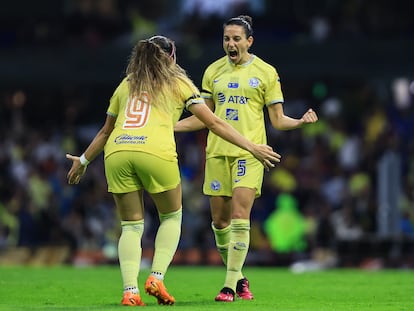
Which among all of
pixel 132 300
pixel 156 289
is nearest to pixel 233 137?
pixel 156 289

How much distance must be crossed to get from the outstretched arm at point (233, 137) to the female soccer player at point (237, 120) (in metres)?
1.23

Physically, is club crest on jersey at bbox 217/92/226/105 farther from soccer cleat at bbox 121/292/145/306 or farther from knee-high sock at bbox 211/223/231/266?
soccer cleat at bbox 121/292/145/306

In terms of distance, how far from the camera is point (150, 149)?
10.2m

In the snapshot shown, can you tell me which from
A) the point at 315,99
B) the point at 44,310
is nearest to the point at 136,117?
the point at 44,310

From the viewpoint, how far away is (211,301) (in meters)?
11.5

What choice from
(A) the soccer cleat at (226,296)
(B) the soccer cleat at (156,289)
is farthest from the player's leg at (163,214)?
(A) the soccer cleat at (226,296)

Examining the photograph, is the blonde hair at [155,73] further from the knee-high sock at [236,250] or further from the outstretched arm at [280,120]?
the knee-high sock at [236,250]

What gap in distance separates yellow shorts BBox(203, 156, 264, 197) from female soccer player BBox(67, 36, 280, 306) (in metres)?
1.25

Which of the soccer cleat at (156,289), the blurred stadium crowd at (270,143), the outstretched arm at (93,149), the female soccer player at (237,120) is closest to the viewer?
the soccer cleat at (156,289)

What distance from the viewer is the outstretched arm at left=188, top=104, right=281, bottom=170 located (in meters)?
10.4

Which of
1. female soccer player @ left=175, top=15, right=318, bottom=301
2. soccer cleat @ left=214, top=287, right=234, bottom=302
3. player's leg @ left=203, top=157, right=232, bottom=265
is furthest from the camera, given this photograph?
player's leg @ left=203, top=157, right=232, bottom=265

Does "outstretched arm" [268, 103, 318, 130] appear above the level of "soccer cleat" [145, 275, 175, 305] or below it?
above

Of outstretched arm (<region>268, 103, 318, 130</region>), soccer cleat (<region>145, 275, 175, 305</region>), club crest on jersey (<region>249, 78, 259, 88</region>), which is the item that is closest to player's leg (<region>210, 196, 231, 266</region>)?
outstretched arm (<region>268, 103, 318, 130</region>)

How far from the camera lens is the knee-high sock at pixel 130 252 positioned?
10227 mm
